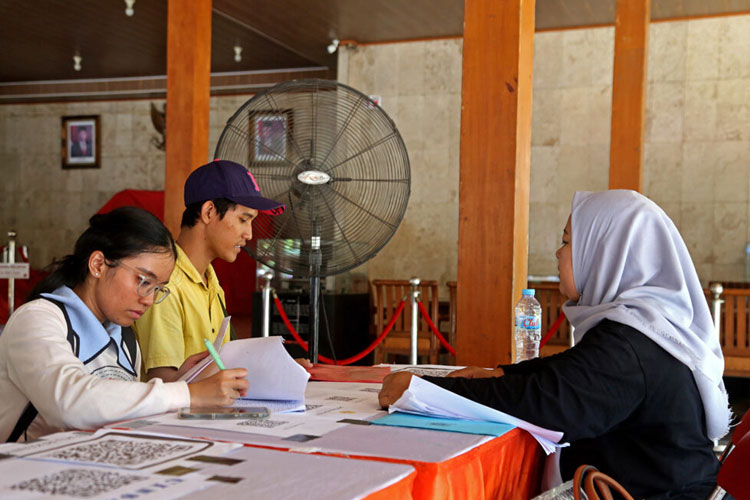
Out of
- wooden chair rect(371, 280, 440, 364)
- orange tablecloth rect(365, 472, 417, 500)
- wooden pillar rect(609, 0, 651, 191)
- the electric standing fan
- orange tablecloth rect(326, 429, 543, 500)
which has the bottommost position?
wooden chair rect(371, 280, 440, 364)

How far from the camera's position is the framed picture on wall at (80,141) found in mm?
11328

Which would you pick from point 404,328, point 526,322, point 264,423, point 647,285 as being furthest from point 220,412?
point 404,328

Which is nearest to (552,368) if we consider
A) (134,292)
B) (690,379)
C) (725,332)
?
(690,379)

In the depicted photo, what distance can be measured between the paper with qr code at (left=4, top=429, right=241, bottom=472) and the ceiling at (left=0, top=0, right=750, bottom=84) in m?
6.51

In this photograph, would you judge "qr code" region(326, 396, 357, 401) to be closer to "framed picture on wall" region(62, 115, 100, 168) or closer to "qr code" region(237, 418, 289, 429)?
"qr code" region(237, 418, 289, 429)

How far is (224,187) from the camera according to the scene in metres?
2.49

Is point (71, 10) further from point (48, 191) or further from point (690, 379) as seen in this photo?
point (690, 379)

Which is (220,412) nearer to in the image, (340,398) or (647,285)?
(340,398)

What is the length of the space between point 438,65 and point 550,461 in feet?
23.5

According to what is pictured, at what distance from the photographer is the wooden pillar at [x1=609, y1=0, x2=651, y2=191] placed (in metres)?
5.28

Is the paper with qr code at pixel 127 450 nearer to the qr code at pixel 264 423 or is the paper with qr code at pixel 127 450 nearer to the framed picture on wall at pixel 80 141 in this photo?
the qr code at pixel 264 423

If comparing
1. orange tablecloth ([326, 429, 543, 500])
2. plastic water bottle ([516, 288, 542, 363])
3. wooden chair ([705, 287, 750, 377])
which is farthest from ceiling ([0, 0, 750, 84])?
orange tablecloth ([326, 429, 543, 500])

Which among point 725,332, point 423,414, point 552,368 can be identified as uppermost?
point 552,368

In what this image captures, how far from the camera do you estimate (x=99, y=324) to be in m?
1.80
